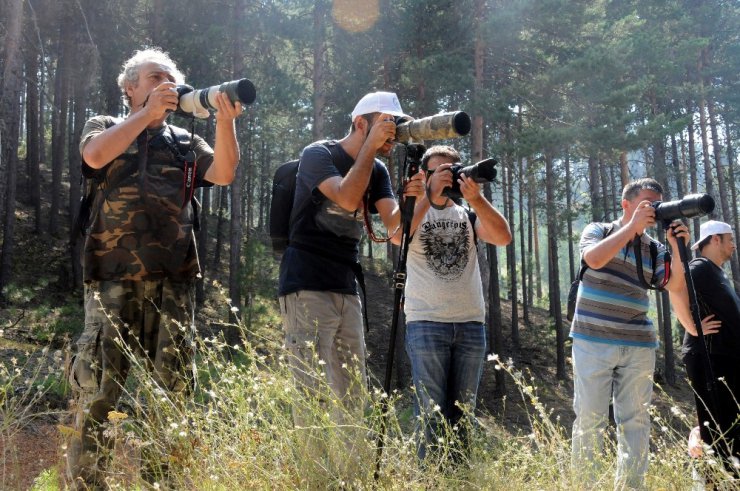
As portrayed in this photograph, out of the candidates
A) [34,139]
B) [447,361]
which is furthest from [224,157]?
[34,139]

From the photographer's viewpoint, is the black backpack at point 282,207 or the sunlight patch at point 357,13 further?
the sunlight patch at point 357,13

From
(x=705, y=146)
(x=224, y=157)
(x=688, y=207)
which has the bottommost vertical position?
(x=688, y=207)

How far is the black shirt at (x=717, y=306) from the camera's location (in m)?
4.58

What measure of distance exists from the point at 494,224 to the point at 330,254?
101 centimetres

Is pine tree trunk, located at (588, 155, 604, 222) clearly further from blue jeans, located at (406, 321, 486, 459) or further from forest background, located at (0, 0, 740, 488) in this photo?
blue jeans, located at (406, 321, 486, 459)

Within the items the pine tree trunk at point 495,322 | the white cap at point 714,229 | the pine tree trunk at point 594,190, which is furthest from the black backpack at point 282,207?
the pine tree trunk at point 594,190

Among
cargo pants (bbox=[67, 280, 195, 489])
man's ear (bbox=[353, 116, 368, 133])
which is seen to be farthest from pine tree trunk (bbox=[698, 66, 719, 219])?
cargo pants (bbox=[67, 280, 195, 489])

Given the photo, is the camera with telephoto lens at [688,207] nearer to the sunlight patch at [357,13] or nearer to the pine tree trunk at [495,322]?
the pine tree trunk at [495,322]

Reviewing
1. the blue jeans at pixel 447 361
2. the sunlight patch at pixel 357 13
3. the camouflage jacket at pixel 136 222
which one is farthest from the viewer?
the sunlight patch at pixel 357 13

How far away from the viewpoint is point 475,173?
123 inches

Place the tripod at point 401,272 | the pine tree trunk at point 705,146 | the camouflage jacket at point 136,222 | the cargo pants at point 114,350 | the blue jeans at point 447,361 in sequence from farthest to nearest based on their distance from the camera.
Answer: the pine tree trunk at point 705,146
the blue jeans at point 447,361
the camouflage jacket at point 136,222
the cargo pants at point 114,350
the tripod at point 401,272

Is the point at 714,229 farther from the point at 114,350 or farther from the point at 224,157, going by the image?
the point at 114,350

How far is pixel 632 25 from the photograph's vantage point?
64.6ft

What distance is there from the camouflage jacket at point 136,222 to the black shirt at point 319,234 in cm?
53
